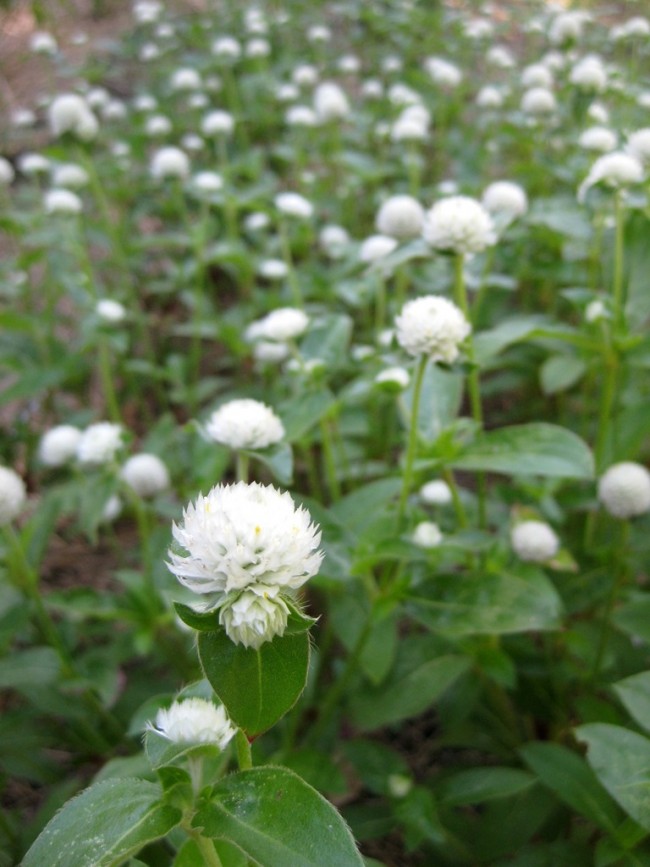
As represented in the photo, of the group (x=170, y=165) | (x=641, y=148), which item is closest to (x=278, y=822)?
(x=641, y=148)

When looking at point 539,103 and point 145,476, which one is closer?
point 145,476

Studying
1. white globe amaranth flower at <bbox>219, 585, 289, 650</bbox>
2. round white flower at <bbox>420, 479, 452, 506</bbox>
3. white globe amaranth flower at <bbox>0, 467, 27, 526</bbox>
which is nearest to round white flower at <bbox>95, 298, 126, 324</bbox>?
white globe amaranth flower at <bbox>0, 467, 27, 526</bbox>

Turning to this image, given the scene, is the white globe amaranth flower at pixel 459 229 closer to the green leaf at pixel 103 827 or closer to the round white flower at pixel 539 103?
the green leaf at pixel 103 827

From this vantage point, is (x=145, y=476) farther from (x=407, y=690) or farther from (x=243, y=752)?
(x=243, y=752)

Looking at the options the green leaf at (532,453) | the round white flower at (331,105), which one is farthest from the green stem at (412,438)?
the round white flower at (331,105)

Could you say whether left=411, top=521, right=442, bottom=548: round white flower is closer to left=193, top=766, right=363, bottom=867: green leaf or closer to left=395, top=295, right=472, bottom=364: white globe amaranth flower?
left=395, top=295, right=472, bottom=364: white globe amaranth flower

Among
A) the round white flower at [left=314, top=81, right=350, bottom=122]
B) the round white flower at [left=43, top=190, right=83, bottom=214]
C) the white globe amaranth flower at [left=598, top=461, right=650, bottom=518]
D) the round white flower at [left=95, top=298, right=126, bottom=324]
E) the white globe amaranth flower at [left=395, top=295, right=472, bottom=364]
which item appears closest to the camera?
the white globe amaranth flower at [left=395, top=295, right=472, bottom=364]

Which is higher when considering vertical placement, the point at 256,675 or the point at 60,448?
the point at 256,675
